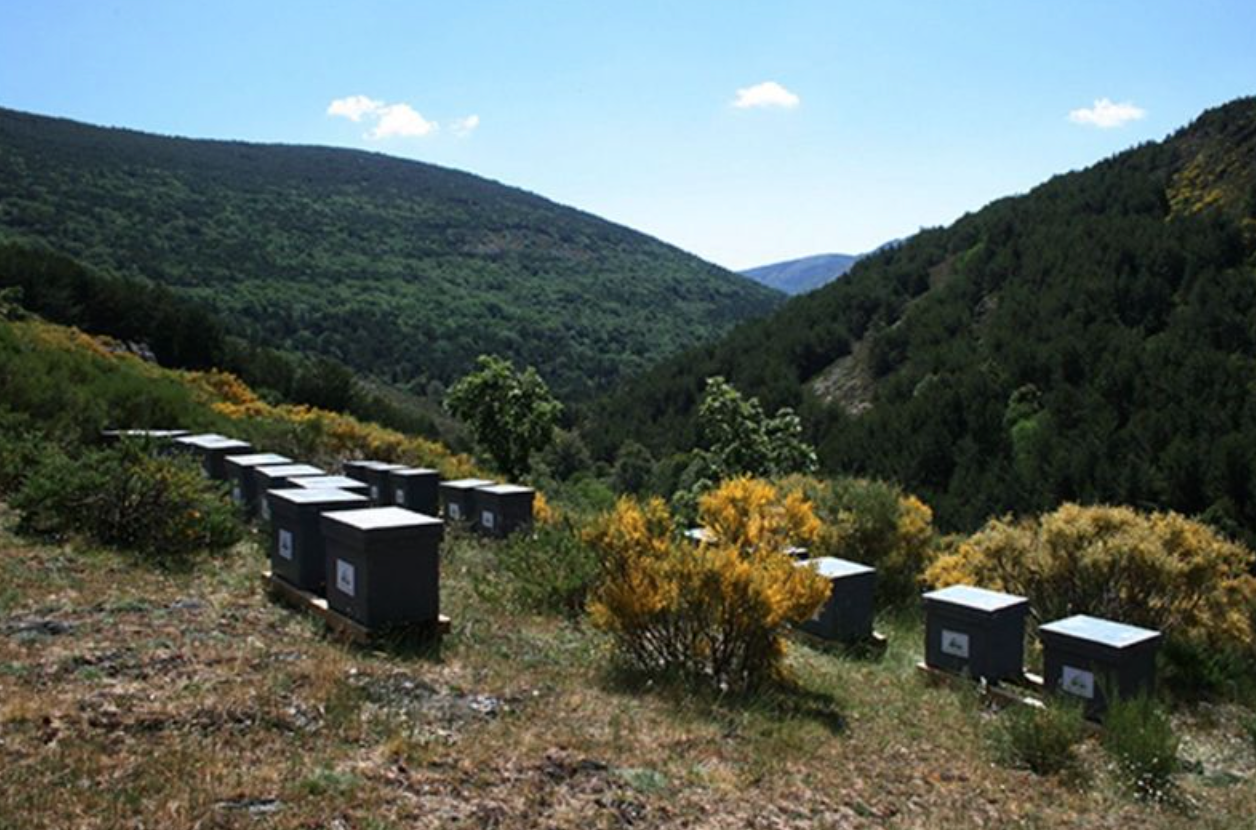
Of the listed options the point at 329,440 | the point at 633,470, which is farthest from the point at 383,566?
the point at 633,470

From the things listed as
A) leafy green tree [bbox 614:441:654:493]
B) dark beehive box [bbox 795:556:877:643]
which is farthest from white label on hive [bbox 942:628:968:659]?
leafy green tree [bbox 614:441:654:493]

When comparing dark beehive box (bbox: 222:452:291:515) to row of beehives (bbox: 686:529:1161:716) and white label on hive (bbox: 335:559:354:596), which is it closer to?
white label on hive (bbox: 335:559:354:596)

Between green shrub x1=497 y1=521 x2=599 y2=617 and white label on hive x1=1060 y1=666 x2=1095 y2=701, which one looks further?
green shrub x1=497 y1=521 x2=599 y2=617

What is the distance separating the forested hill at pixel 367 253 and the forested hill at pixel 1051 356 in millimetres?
24922

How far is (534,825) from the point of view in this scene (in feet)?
14.7

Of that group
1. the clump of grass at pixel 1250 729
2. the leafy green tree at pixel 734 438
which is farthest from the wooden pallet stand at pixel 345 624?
the leafy green tree at pixel 734 438

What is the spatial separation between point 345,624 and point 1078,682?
624cm

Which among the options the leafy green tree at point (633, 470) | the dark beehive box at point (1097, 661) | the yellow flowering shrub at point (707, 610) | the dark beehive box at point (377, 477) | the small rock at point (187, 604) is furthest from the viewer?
the leafy green tree at point (633, 470)

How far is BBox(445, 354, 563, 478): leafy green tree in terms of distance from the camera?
23.5 m

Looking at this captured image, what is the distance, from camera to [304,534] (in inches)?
326

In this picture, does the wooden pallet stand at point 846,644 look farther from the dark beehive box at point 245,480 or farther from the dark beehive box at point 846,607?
the dark beehive box at point 245,480

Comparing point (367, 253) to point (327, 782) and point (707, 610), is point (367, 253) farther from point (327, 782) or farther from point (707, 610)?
point (327, 782)

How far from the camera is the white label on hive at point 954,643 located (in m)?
9.05

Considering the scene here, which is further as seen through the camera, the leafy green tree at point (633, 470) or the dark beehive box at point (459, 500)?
the leafy green tree at point (633, 470)
